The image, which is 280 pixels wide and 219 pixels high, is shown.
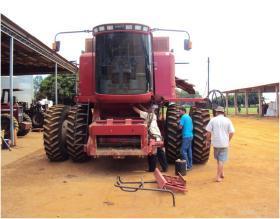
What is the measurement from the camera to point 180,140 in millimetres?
10227

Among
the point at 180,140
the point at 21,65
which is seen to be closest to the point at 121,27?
the point at 180,140

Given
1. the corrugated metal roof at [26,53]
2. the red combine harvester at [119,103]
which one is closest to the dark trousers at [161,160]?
the red combine harvester at [119,103]

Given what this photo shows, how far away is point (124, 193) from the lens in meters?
7.50

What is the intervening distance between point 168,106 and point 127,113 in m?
1.10

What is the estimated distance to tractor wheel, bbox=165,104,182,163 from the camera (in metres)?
10.2

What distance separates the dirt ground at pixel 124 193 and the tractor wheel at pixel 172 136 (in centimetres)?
42

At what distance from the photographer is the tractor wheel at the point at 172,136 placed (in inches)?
400

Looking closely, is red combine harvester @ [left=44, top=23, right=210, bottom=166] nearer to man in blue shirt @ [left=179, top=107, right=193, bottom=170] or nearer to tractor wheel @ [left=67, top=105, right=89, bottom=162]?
tractor wheel @ [left=67, top=105, right=89, bottom=162]

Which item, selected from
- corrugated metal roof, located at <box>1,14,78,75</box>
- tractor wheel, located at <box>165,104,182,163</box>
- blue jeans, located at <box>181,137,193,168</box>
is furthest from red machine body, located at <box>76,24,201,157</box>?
corrugated metal roof, located at <box>1,14,78,75</box>

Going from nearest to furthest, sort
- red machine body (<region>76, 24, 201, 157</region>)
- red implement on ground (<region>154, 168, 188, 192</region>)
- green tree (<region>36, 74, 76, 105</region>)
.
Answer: red implement on ground (<region>154, 168, 188, 192</region>), red machine body (<region>76, 24, 201, 157</region>), green tree (<region>36, 74, 76, 105</region>)

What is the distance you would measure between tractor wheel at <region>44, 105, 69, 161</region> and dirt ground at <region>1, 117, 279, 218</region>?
0.26 meters

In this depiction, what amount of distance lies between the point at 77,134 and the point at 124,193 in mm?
3117

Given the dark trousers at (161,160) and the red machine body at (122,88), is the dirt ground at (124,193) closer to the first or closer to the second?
the dark trousers at (161,160)

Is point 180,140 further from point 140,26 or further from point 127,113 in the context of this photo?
point 140,26
